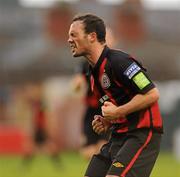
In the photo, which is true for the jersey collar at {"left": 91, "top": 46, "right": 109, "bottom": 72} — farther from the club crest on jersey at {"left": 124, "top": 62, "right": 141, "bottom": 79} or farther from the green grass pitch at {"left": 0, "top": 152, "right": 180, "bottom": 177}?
the green grass pitch at {"left": 0, "top": 152, "right": 180, "bottom": 177}

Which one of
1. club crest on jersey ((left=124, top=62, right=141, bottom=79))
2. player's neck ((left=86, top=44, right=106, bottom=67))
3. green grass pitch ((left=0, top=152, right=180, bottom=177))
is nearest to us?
club crest on jersey ((left=124, top=62, right=141, bottom=79))

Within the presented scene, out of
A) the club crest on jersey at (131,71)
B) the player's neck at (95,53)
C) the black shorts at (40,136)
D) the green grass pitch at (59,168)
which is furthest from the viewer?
the black shorts at (40,136)

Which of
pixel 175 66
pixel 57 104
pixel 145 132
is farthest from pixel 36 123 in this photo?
pixel 145 132

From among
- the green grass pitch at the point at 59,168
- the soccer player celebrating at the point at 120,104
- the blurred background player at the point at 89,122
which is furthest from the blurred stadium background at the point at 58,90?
the soccer player celebrating at the point at 120,104

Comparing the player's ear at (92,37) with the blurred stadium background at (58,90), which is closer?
the player's ear at (92,37)

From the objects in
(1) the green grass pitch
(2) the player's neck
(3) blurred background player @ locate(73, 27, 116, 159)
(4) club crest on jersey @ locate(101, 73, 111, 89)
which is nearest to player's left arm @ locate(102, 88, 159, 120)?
(4) club crest on jersey @ locate(101, 73, 111, 89)

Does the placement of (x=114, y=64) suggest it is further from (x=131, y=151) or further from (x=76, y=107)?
(x=76, y=107)

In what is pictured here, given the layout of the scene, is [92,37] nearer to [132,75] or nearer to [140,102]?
[132,75]

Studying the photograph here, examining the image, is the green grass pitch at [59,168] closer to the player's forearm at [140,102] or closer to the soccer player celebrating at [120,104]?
the soccer player celebrating at [120,104]

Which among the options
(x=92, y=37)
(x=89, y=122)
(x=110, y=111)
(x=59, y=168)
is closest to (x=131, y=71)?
(x=110, y=111)

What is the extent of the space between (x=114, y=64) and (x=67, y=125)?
22.9 metres

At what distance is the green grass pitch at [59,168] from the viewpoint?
780 inches

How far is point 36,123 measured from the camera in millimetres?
23656

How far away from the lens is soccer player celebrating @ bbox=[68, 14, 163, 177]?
8.05 meters
